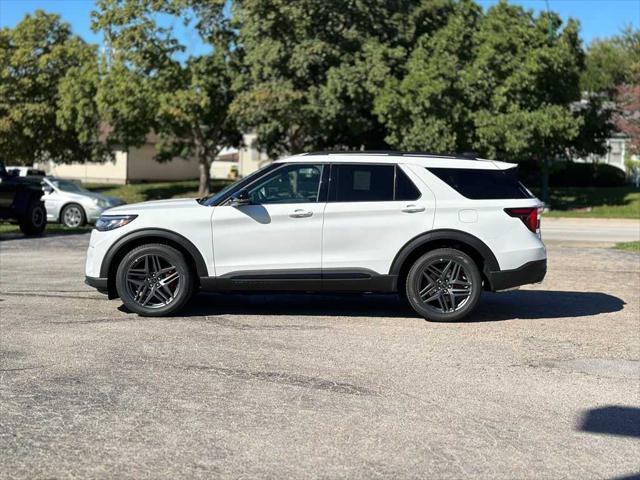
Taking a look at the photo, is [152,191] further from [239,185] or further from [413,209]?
[413,209]

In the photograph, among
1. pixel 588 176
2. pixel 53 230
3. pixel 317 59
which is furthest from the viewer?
pixel 588 176

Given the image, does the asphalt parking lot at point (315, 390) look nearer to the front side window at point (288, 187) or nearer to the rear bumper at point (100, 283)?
the rear bumper at point (100, 283)

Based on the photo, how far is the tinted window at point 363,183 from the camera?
8891 millimetres

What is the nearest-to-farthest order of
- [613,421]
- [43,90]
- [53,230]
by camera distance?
[613,421] → [53,230] → [43,90]

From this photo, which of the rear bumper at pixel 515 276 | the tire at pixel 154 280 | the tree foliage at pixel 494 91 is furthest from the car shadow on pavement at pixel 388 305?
the tree foliage at pixel 494 91

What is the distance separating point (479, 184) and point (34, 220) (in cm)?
1291

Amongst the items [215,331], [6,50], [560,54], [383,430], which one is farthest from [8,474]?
[6,50]

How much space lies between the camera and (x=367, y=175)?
29.4 ft

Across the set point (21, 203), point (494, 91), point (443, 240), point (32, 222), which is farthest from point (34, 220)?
point (494, 91)

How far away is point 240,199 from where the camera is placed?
8789 mm

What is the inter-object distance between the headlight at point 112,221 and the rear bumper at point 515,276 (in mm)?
3883

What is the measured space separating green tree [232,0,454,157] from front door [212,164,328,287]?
23.5m

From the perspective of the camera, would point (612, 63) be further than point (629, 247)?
Yes

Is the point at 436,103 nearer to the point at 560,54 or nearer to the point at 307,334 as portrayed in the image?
the point at 560,54
